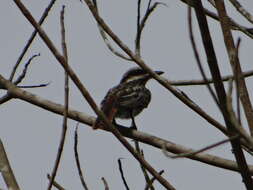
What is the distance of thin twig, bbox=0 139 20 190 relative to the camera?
2686mm

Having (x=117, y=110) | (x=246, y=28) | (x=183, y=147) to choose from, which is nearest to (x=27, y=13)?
(x=183, y=147)

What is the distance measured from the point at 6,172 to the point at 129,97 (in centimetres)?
293

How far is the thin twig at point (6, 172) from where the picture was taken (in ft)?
8.81

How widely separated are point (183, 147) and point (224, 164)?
228mm

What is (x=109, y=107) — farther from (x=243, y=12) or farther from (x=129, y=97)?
(x=243, y=12)

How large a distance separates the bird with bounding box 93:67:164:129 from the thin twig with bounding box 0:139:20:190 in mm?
2334

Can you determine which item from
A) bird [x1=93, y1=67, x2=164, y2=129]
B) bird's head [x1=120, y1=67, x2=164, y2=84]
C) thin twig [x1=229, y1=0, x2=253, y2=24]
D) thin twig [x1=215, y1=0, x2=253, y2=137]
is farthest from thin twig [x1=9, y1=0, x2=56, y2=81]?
bird's head [x1=120, y1=67, x2=164, y2=84]

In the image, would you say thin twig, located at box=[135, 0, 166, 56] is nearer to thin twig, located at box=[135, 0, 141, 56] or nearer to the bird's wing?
thin twig, located at box=[135, 0, 141, 56]

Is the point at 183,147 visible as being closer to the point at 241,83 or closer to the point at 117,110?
the point at 241,83

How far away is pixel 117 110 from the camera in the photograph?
18.0 ft

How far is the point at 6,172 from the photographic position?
2766 mm

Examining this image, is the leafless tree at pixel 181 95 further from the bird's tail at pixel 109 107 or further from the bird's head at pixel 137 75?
the bird's head at pixel 137 75

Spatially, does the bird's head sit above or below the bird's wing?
above

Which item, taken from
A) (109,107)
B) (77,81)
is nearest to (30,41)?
(77,81)
